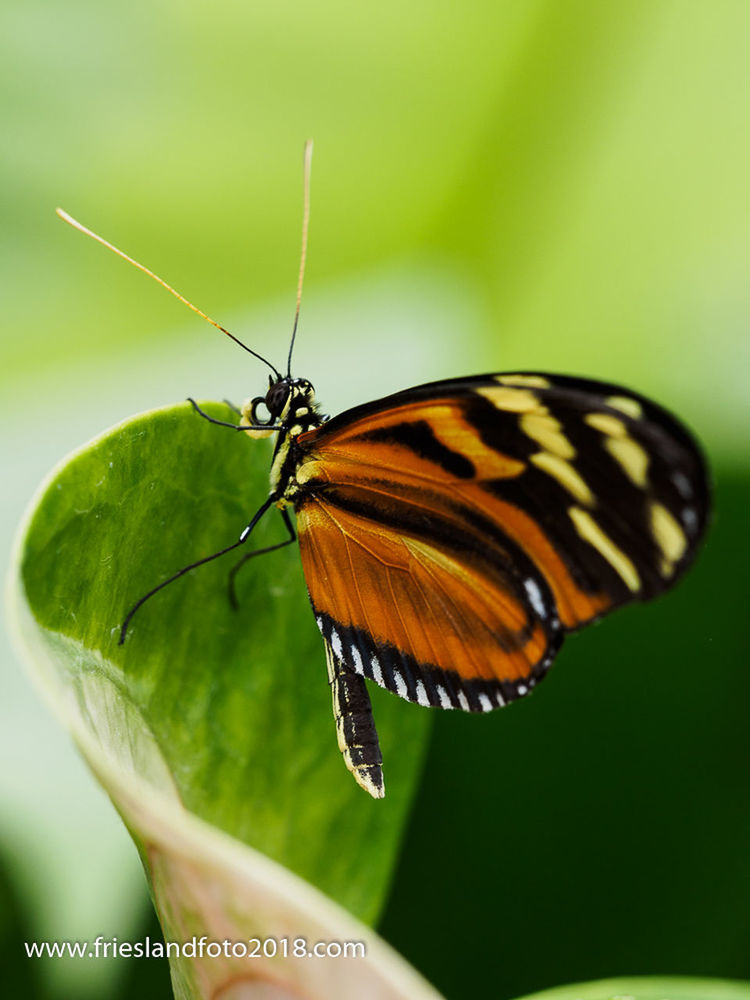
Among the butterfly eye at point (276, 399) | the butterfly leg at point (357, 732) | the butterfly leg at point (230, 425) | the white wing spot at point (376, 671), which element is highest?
the butterfly eye at point (276, 399)

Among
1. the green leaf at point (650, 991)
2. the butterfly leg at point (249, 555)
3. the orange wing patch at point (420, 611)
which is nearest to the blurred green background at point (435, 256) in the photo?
the orange wing patch at point (420, 611)

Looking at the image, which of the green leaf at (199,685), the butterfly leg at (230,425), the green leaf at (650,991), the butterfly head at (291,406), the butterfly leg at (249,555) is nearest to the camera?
the green leaf at (199,685)

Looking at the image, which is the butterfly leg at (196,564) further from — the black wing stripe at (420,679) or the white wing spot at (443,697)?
the white wing spot at (443,697)

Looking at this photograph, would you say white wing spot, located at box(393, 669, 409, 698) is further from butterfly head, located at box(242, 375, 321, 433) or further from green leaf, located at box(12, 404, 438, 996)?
butterfly head, located at box(242, 375, 321, 433)

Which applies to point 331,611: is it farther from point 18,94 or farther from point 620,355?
point 18,94

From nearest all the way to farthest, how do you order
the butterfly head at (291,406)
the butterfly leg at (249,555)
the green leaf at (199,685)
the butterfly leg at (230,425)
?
the green leaf at (199,685), the butterfly leg at (230,425), the butterfly leg at (249,555), the butterfly head at (291,406)

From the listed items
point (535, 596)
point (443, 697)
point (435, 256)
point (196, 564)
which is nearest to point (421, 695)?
point (443, 697)

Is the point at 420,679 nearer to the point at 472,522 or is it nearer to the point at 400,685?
the point at 400,685
